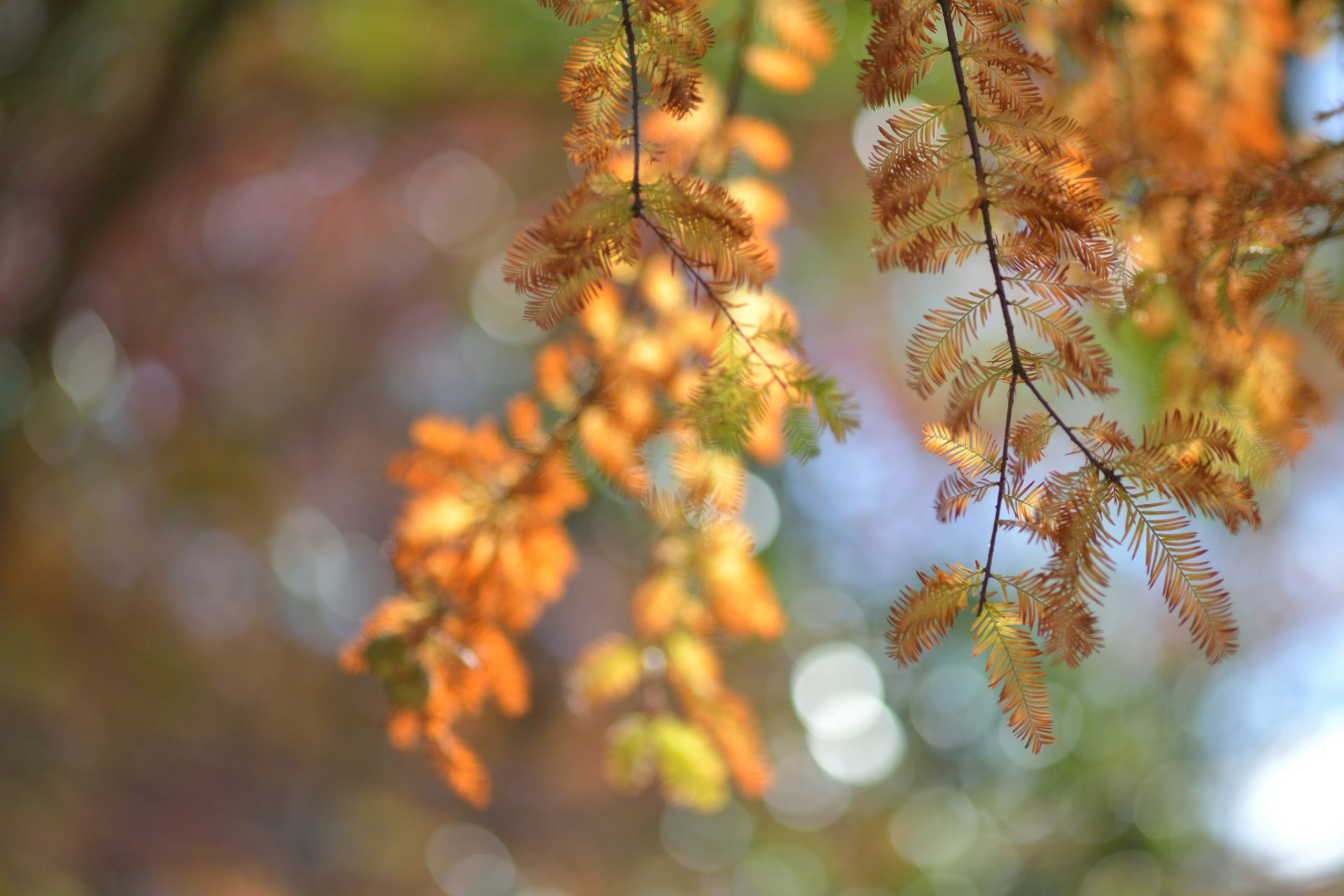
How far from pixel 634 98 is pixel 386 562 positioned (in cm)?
216

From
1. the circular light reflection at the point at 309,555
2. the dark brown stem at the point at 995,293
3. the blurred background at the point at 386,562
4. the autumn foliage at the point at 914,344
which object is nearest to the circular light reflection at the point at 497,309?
the blurred background at the point at 386,562

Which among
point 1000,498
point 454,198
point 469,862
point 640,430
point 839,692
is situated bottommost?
point 1000,498

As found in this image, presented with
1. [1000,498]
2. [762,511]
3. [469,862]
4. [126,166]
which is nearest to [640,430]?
[1000,498]

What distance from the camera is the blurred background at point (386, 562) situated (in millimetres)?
2316

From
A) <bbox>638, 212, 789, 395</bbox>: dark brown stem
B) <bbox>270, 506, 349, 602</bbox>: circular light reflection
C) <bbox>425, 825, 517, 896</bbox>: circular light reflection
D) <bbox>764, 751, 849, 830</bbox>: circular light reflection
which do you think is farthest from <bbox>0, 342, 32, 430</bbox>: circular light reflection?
<bbox>764, 751, 849, 830</bbox>: circular light reflection

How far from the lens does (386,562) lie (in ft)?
7.85

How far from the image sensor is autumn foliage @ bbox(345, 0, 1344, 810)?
0.44 m

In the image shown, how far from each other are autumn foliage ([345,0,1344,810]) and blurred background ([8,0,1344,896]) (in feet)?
5.21

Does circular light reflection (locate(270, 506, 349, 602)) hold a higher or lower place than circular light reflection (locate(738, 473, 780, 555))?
lower

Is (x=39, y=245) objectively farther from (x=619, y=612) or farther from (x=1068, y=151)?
(x=1068, y=151)

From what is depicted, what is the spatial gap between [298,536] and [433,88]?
166 cm

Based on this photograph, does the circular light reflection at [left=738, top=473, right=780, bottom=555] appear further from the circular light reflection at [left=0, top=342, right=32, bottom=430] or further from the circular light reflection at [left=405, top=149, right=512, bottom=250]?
the circular light reflection at [left=0, top=342, right=32, bottom=430]

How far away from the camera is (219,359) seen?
3.15 meters

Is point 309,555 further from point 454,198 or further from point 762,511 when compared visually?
point 762,511
